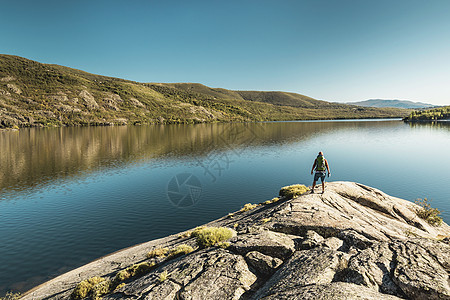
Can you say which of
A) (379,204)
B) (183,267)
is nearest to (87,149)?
(183,267)

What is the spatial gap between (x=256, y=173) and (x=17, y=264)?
3680cm

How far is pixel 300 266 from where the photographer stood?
9656 millimetres

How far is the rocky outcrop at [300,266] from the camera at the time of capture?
811cm

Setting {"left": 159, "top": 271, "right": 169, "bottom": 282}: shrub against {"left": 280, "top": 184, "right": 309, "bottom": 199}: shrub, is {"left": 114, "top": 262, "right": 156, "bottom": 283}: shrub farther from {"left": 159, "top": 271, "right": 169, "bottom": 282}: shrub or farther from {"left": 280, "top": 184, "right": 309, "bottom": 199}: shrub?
{"left": 280, "top": 184, "right": 309, "bottom": 199}: shrub

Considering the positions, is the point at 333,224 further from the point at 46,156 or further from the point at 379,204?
the point at 46,156

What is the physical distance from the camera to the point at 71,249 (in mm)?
19906

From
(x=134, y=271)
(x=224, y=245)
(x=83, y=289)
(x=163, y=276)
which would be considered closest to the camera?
(x=163, y=276)

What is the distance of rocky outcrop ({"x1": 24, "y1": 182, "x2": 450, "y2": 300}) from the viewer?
8109 millimetres

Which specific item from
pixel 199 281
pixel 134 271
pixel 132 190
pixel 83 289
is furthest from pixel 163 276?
pixel 132 190

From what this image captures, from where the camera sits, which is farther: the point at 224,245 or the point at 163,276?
the point at 224,245

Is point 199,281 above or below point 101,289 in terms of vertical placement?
above

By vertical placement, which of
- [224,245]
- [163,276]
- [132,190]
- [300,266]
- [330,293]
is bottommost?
[132,190]

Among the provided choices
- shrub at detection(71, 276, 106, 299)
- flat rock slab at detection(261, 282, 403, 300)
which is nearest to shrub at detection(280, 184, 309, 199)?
flat rock slab at detection(261, 282, 403, 300)

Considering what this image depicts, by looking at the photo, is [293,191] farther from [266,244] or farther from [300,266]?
[300,266]
